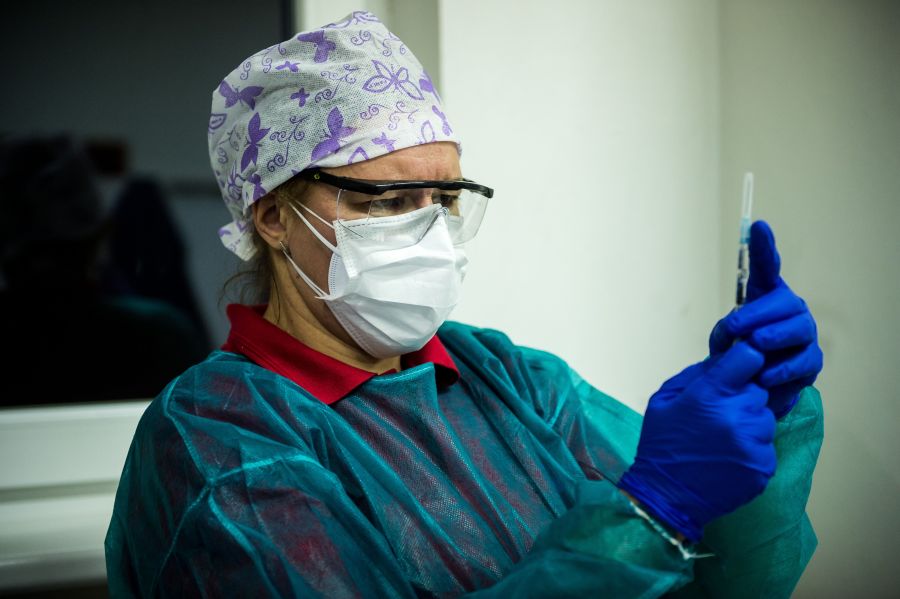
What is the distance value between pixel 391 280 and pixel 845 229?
974 millimetres

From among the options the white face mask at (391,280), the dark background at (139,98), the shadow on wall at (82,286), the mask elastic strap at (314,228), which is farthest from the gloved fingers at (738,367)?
the shadow on wall at (82,286)

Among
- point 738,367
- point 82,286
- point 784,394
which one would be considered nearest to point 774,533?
point 784,394

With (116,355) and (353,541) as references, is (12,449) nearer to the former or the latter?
(116,355)

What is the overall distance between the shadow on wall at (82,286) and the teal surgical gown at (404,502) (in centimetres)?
75

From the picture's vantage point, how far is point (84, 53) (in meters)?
1.72

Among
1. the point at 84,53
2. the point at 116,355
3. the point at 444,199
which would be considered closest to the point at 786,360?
the point at 444,199

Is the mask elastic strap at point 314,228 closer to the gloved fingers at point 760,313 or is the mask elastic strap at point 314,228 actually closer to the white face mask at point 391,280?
the white face mask at point 391,280

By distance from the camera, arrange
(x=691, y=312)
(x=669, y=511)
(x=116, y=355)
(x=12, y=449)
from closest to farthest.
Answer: (x=669, y=511), (x=12, y=449), (x=116, y=355), (x=691, y=312)

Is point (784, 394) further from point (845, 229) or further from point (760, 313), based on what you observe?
point (845, 229)

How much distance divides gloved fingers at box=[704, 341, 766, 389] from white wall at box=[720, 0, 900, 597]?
0.81 m

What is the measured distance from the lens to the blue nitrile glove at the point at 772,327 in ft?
2.86

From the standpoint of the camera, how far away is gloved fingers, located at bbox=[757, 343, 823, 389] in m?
0.89

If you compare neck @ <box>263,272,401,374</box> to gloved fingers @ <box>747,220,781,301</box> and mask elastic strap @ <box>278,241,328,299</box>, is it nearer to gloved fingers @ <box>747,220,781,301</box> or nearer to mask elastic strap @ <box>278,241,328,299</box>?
mask elastic strap @ <box>278,241,328,299</box>

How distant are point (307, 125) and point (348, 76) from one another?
9 centimetres
